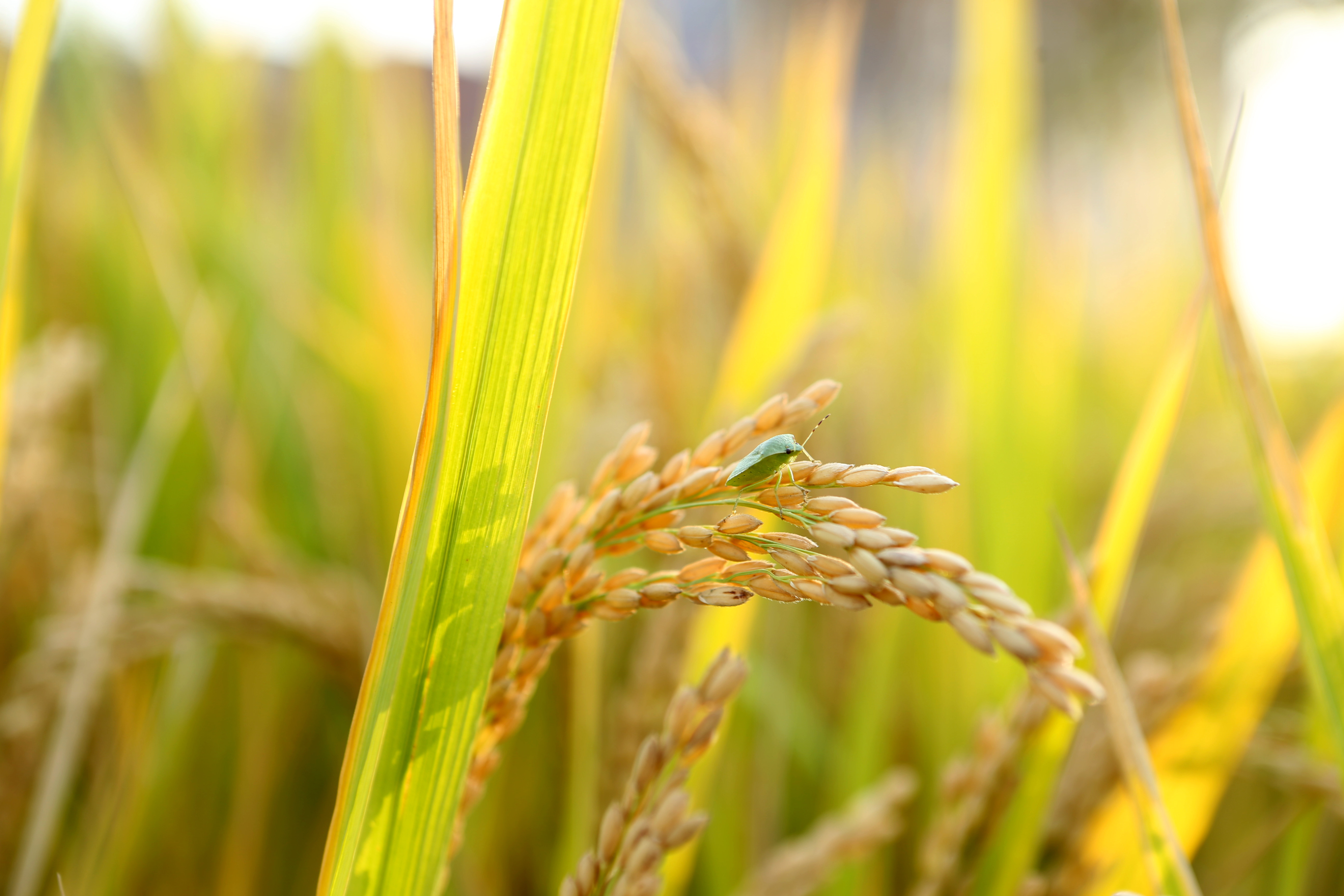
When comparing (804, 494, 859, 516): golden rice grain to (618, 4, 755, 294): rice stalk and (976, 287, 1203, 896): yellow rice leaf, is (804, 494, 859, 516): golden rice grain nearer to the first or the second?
(976, 287, 1203, 896): yellow rice leaf

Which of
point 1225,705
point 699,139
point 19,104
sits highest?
point 699,139

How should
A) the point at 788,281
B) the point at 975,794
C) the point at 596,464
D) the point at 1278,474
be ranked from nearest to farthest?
the point at 1278,474 < the point at 975,794 < the point at 788,281 < the point at 596,464

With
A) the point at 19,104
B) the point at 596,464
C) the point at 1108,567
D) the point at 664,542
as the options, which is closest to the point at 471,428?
the point at 664,542

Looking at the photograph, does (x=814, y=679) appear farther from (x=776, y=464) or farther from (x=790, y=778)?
(x=776, y=464)

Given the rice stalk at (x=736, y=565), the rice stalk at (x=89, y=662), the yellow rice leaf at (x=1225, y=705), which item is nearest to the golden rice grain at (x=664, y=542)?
the rice stalk at (x=736, y=565)

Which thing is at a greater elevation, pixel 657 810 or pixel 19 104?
pixel 19 104

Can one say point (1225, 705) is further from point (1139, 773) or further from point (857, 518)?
point (857, 518)

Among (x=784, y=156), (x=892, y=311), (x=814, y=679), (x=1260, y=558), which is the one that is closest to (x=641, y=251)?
(x=892, y=311)
